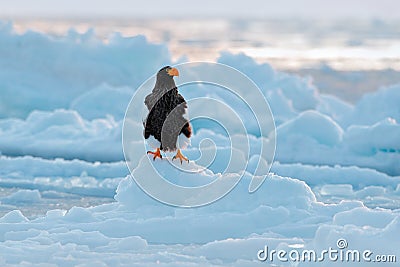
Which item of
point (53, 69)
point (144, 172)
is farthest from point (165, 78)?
point (53, 69)

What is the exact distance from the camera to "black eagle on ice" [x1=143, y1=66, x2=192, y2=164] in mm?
6934

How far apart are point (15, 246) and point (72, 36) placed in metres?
16.2

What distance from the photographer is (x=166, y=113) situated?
7.03 meters

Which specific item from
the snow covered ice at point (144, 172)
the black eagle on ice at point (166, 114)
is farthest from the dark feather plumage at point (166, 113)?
the snow covered ice at point (144, 172)

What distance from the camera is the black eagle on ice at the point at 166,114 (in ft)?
22.7

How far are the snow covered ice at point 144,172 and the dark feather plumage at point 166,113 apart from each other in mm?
292

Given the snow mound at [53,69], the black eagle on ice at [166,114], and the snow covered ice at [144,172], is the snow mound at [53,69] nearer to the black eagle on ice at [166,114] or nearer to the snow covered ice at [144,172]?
the snow covered ice at [144,172]

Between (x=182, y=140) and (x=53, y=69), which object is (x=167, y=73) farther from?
(x=53, y=69)

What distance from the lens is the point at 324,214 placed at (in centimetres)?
721

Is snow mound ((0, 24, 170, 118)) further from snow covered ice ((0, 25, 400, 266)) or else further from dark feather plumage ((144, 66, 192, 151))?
dark feather plumage ((144, 66, 192, 151))

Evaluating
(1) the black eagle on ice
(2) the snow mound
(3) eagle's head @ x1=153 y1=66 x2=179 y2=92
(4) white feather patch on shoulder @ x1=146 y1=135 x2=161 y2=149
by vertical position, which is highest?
(2) the snow mound

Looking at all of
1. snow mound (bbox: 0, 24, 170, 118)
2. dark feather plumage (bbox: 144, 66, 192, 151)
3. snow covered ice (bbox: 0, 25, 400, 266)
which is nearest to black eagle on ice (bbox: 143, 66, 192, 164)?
dark feather plumage (bbox: 144, 66, 192, 151)

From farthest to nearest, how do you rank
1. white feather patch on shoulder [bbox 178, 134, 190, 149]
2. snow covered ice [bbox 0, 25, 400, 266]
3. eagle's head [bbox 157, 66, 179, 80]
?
white feather patch on shoulder [bbox 178, 134, 190, 149]
eagle's head [bbox 157, 66, 179, 80]
snow covered ice [bbox 0, 25, 400, 266]

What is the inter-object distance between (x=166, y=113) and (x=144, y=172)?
0.59 meters
